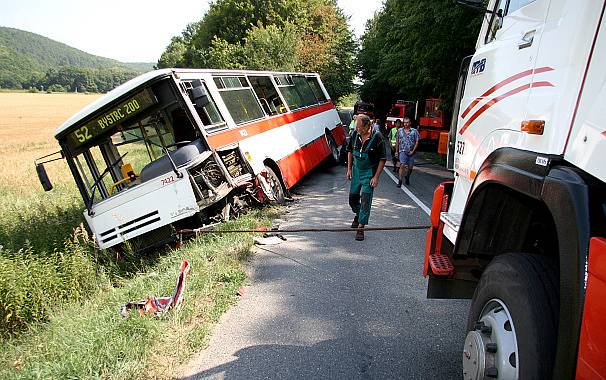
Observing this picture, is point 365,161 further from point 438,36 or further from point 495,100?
point 438,36

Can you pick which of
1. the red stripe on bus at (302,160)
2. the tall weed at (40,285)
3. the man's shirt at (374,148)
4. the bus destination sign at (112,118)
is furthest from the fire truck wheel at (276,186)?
Result: the tall weed at (40,285)

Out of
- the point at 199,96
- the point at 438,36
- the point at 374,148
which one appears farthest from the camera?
the point at 438,36

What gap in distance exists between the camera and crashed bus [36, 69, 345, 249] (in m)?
6.02

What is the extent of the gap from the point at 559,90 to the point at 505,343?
118 centimetres

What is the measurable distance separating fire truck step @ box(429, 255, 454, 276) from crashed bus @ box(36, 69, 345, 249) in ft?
12.4

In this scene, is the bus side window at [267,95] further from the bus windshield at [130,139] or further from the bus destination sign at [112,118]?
the bus destination sign at [112,118]

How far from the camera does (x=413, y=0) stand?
1255 centimetres

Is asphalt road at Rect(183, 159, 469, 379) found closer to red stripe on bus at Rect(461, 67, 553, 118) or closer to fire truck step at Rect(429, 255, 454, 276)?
fire truck step at Rect(429, 255, 454, 276)

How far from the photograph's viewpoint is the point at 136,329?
11.5ft

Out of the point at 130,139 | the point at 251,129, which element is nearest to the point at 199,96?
the point at 130,139

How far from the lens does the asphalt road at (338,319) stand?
10.6ft

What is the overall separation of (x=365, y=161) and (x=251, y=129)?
2.82 m

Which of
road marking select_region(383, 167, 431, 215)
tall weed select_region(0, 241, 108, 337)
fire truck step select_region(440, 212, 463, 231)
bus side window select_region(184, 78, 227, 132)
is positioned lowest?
road marking select_region(383, 167, 431, 215)

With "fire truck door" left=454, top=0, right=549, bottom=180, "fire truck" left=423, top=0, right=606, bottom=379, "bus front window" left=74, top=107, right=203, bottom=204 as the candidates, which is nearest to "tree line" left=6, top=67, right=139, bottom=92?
"bus front window" left=74, top=107, right=203, bottom=204
